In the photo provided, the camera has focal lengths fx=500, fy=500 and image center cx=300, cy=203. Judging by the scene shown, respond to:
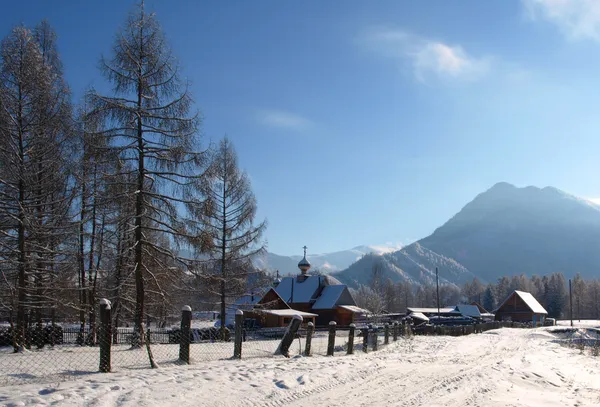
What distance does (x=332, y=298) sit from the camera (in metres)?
56.4

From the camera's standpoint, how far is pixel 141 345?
1547 centimetres

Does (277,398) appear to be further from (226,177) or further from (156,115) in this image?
(226,177)

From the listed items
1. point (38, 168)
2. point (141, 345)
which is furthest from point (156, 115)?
point (141, 345)

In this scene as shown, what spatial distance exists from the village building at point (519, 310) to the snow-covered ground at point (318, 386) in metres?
67.4

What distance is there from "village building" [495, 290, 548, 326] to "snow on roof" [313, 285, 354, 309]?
32.1 m

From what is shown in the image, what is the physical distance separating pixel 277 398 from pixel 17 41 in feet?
48.7

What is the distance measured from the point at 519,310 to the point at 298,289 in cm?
3788

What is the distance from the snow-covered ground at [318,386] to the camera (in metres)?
7.33

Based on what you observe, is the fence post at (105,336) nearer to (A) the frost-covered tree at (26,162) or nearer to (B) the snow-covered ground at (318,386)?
(B) the snow-covered ground at (318,386)

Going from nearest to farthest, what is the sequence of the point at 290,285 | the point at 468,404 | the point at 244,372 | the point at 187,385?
the point at 187,385 < the point at 468,404 < the point at 244,372 < the point at 290,285

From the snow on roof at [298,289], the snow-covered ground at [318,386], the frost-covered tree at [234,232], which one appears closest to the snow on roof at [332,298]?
the snow on roof at [298,289]

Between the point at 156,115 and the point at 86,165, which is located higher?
→ the point at 156,115

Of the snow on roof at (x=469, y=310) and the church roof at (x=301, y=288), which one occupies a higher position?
the church roof at (x=301, y=288)

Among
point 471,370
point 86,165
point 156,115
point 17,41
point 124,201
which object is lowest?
point 471,370
